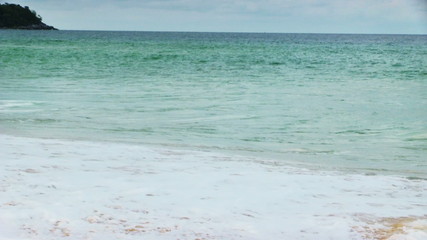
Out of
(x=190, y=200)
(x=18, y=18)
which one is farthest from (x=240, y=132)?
(x=18, y=18)

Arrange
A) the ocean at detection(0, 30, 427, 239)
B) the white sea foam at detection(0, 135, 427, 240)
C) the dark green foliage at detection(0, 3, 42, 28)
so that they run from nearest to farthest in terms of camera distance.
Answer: the white sea foam at detection(0, 135, 427, 240) < the ocean at detection(0, 30, 427, 239) < the dark green foliage at detection(0, 3, 42, 28)

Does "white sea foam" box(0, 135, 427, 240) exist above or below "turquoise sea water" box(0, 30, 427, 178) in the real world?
above

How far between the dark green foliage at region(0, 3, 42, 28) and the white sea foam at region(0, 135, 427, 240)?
180800 mm

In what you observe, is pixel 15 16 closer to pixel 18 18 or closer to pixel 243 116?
pixel 18 18

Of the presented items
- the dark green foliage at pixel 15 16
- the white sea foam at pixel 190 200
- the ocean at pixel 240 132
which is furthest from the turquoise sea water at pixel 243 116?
the dark green foliage at pixel 15 16

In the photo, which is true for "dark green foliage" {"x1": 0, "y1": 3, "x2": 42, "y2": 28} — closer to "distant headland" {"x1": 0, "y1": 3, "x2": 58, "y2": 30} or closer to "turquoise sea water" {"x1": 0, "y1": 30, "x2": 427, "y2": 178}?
"distant headland" {"x1": 0, "y1": 3, "x2": 58, "y2": 30}

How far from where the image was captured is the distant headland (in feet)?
581

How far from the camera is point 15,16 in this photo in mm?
178375

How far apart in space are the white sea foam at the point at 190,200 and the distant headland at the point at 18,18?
18080cm

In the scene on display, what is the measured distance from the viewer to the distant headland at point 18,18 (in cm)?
17700

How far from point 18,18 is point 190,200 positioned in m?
185

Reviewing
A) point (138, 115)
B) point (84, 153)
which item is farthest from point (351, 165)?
point (138, 115)

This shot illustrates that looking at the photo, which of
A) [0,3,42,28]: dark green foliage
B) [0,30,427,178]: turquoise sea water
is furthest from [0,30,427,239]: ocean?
[0,3,42,28]: dark green foliage

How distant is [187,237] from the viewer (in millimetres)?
4000
